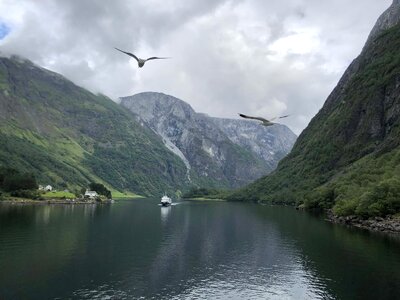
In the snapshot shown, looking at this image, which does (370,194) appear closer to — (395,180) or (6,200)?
(395,180)

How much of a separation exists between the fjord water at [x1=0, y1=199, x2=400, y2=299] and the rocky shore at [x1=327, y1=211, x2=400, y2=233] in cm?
648

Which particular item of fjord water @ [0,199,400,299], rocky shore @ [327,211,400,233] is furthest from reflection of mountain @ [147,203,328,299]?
rocky shore @ [327,211,400,233]

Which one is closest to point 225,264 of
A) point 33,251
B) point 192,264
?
point 192,264

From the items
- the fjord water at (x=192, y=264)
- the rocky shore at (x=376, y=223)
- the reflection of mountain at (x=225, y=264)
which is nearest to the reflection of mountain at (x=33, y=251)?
the fjord water at (x=192, y=264)

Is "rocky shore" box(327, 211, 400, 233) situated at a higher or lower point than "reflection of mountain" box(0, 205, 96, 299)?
higher

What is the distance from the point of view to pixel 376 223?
112375mm

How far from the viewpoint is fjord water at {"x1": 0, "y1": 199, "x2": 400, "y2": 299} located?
166 ft

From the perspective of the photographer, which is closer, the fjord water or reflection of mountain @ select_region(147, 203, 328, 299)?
the fjord water

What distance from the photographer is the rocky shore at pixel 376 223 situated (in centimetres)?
10507

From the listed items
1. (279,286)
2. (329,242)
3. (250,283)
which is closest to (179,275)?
(250,283)

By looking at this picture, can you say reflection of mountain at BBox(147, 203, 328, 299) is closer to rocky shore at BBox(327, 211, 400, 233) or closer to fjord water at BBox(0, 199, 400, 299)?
fjord water at BBox(0, 199, 400, 299)

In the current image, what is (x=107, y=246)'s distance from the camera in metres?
80.6

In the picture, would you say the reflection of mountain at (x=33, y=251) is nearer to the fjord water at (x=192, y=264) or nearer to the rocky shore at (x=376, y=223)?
the fjord water at (x=192, y=264)

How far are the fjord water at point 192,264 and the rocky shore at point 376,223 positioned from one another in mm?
6478
